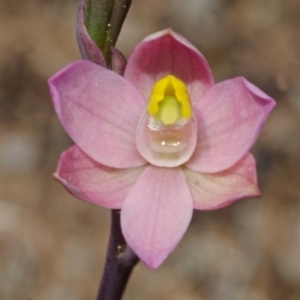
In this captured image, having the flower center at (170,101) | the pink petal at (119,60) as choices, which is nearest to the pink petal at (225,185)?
the flower center at (170,101)

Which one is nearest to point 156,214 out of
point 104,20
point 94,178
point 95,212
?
point 94,178

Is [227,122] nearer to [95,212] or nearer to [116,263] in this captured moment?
[116,263]

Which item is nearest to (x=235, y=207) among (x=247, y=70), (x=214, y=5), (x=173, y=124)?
(x=247, y=70)

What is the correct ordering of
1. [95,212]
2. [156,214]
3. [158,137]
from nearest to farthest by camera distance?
1. [156,214]
2. [158,137]
3. [95,212]

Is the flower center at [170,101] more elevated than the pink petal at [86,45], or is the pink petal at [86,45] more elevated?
Result: the pink petal at [86,45]

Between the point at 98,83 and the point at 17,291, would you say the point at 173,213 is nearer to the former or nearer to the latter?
the point at 98,83

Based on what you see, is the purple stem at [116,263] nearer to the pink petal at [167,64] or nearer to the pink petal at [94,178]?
the pink petal at [94,178]
